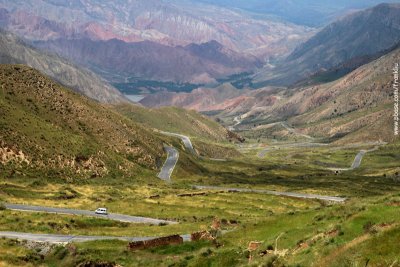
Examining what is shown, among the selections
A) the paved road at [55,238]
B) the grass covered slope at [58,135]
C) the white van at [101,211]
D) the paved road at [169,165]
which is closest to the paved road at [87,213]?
the white van at [101,211]

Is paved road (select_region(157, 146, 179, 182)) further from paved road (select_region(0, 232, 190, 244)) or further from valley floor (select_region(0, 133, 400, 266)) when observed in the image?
paved road (select_region(0, 232, 190, 244))

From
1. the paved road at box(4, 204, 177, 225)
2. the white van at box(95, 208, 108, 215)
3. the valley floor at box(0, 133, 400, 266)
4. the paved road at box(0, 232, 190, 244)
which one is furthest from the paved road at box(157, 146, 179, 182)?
the paved road at box(0, 232, 190, 244)

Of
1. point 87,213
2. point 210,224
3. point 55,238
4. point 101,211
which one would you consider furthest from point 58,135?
point 55,238

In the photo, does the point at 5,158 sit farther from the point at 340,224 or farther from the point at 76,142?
the point at 340,224

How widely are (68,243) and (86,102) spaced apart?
12145 cm

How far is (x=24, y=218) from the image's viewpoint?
69062 millimetres

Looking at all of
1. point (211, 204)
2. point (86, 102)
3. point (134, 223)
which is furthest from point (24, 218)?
point (86, 102)

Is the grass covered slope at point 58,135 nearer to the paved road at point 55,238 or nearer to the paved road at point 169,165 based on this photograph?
the paved road at point 169,165

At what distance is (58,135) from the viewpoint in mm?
135500

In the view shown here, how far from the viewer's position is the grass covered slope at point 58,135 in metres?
121

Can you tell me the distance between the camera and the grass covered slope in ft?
398

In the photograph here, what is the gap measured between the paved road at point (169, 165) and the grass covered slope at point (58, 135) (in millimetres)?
3885

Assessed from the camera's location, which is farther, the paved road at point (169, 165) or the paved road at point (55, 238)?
the paved road at point (169, 165)

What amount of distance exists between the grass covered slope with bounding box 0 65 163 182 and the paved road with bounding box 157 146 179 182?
3.89 meters
